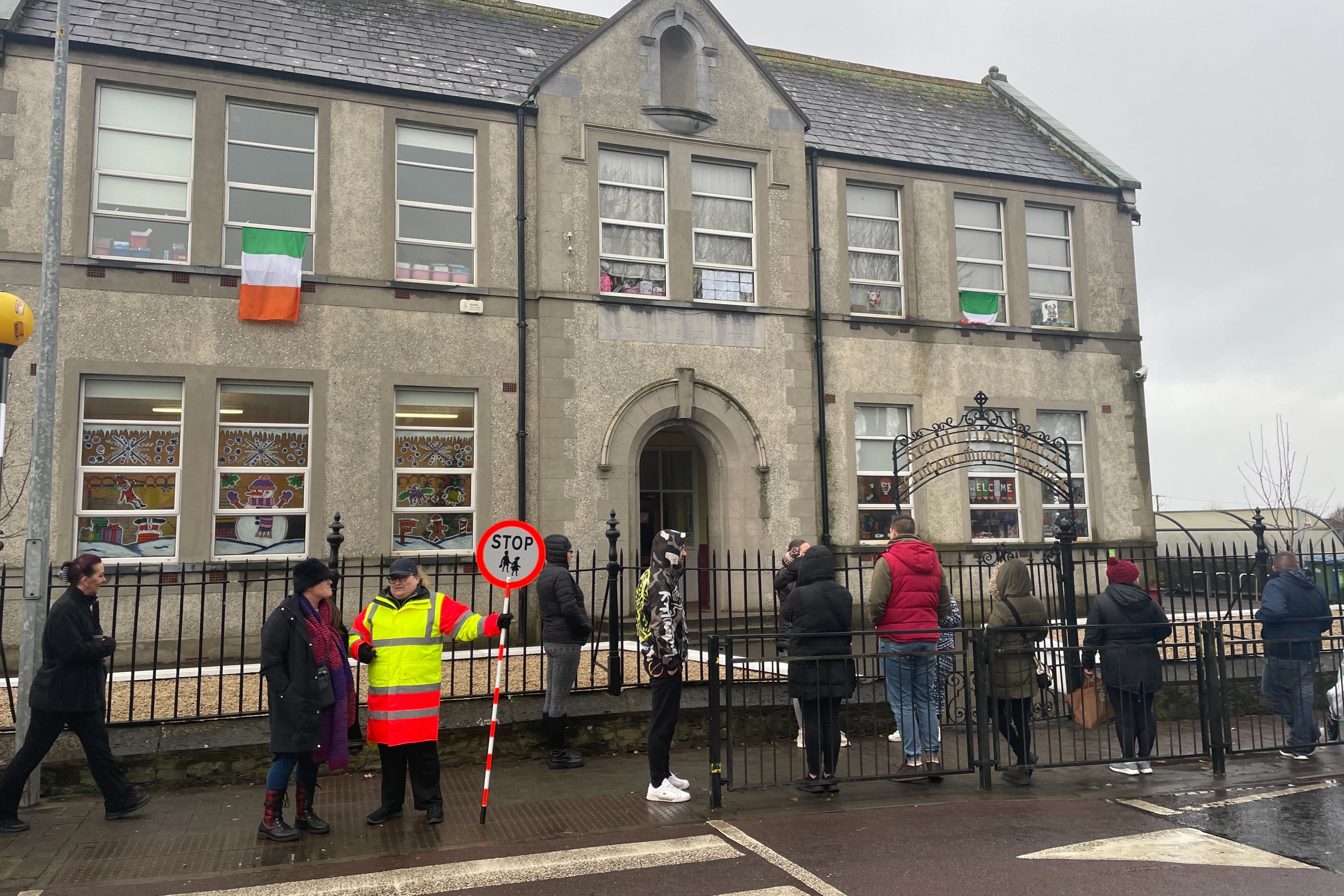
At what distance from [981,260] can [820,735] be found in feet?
41.1

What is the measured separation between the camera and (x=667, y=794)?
7.09 m

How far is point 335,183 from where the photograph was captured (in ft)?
44.6

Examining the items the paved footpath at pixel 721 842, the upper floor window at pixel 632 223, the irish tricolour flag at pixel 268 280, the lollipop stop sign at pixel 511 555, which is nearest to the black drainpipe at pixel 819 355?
the upper floor window at pixel 632 223

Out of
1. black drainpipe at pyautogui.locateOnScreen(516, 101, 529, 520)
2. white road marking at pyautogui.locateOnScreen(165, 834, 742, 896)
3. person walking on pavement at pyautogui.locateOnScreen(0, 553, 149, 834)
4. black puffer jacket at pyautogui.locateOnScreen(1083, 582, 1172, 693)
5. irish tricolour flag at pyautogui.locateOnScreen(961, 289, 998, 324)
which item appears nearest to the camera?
white road marking at pyautogui.locateOnScreen(165, 834, 742, 896)

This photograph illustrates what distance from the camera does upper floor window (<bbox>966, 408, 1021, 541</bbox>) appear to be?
16.6 metres

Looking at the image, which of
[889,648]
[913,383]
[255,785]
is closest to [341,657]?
[255,785]

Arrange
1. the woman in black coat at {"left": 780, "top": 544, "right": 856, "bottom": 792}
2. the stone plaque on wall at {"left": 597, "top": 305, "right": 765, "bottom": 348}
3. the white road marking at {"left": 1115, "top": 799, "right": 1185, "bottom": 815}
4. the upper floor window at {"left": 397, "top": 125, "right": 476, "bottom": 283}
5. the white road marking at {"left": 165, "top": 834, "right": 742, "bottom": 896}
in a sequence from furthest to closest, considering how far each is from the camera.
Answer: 1. the stone plaque on wall at {"left": 597, "top": 305, "right": 765, "bottom": 348}
2. the upper floor window at {"left": 397, "top": 125, "right": 476, "bottom": 283}
3. the woman in black coat at {"left": 780, "top": 544, "right": 856, "bottom": 792}
4. the white road marking at {"left": 1115, "top": 799, "right": 1185, "bottom": 815}
5. the white road marking at {"left": 165, "top": 834, "right": 742, "bottom": 896}

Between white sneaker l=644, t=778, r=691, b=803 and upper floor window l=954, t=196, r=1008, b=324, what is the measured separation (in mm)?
12291

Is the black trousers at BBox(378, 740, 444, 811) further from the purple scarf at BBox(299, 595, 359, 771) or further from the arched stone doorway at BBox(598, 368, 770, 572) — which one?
the arched stone doorway at BBox(598, 368, 770, 572)

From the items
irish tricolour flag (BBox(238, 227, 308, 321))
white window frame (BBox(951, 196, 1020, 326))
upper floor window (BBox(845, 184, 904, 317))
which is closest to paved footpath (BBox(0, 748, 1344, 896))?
irish tricolour flag (BBox(238, 227, 308, 321))

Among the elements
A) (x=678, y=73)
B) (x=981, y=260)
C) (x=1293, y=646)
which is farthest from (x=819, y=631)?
(x=981, y=260)

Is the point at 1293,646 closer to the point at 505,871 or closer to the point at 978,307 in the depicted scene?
the point at 505,871

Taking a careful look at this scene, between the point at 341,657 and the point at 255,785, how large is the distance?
1913 mm

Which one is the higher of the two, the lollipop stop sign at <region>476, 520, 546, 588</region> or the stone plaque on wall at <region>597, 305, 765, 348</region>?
the stone plaque on wall at <region>597, 305, 765, 348</region>
